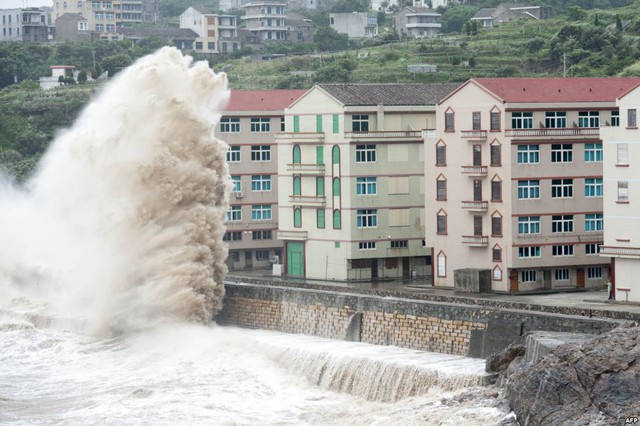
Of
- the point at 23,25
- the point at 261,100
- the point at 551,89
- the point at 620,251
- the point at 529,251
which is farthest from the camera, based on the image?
the point at 23,25

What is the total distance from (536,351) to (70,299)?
26448 mm


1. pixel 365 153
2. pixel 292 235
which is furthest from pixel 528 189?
pixel 292 235

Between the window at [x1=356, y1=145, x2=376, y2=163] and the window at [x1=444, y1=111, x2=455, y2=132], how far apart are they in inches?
179

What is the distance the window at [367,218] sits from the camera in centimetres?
6100

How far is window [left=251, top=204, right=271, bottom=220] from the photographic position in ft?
224

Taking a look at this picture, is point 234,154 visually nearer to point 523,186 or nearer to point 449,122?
point 449,122

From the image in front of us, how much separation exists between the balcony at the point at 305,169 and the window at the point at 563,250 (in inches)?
426

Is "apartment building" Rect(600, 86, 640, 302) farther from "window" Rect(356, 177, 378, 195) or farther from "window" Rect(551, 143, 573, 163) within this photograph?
"window" Rect(356, 177, 378, 195)

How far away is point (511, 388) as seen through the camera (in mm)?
37562

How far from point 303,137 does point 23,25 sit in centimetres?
8217

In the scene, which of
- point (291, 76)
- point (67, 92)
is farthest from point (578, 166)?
point (67, 92)

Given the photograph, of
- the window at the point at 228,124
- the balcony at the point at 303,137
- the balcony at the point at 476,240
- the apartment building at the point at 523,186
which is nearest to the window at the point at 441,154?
the apartment building at the point at 523,186

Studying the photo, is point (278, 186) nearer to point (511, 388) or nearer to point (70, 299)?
point (70, 299)

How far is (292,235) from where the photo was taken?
6316 centimetres
